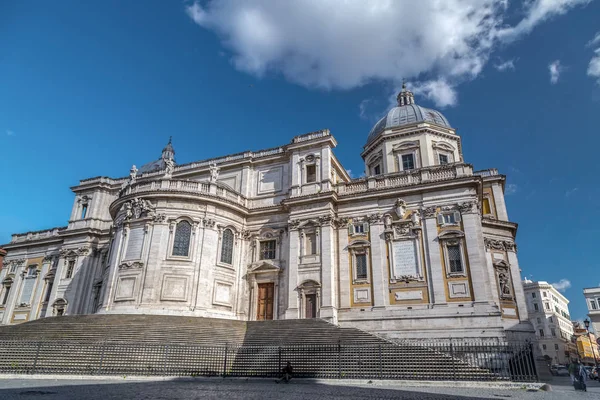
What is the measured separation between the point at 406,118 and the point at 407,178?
990 cm

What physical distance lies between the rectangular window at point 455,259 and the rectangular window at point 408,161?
9.67 metres

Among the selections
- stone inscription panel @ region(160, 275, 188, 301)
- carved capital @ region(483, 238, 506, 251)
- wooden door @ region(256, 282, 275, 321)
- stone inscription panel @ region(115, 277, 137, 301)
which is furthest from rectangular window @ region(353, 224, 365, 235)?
stone inscription panel @ region(115, 277, 137, 301)

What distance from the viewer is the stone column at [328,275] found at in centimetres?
2405

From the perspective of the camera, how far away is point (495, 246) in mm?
28734

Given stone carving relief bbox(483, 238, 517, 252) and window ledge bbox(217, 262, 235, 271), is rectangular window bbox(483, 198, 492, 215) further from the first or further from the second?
window ledge bbox(217, 262, 235, 271)

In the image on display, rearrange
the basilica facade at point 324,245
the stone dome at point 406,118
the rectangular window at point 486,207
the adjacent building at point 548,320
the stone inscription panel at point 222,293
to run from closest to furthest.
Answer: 1. the basilica facade at point 324,245
2. the stone inscription panel at point 222,293
3. the rectangular window at point 486,207
4. the stone dome at point 406,118
5. the adjacent building at point 548,320

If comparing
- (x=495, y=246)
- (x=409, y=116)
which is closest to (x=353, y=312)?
(x=495, y=246)

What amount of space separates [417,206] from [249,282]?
41.4 ft

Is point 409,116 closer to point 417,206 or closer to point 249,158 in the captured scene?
point 417,206

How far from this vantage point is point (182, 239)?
26.0 metres

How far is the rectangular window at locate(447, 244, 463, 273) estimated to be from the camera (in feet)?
75.0

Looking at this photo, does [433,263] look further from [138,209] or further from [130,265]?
[138,209]

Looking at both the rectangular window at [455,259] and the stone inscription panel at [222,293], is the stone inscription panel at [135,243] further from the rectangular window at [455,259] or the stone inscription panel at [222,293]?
the rectangular window at [455,259]

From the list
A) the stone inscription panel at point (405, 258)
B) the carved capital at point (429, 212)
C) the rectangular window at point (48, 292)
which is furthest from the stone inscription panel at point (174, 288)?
the rectangular window at point (48, 292)
